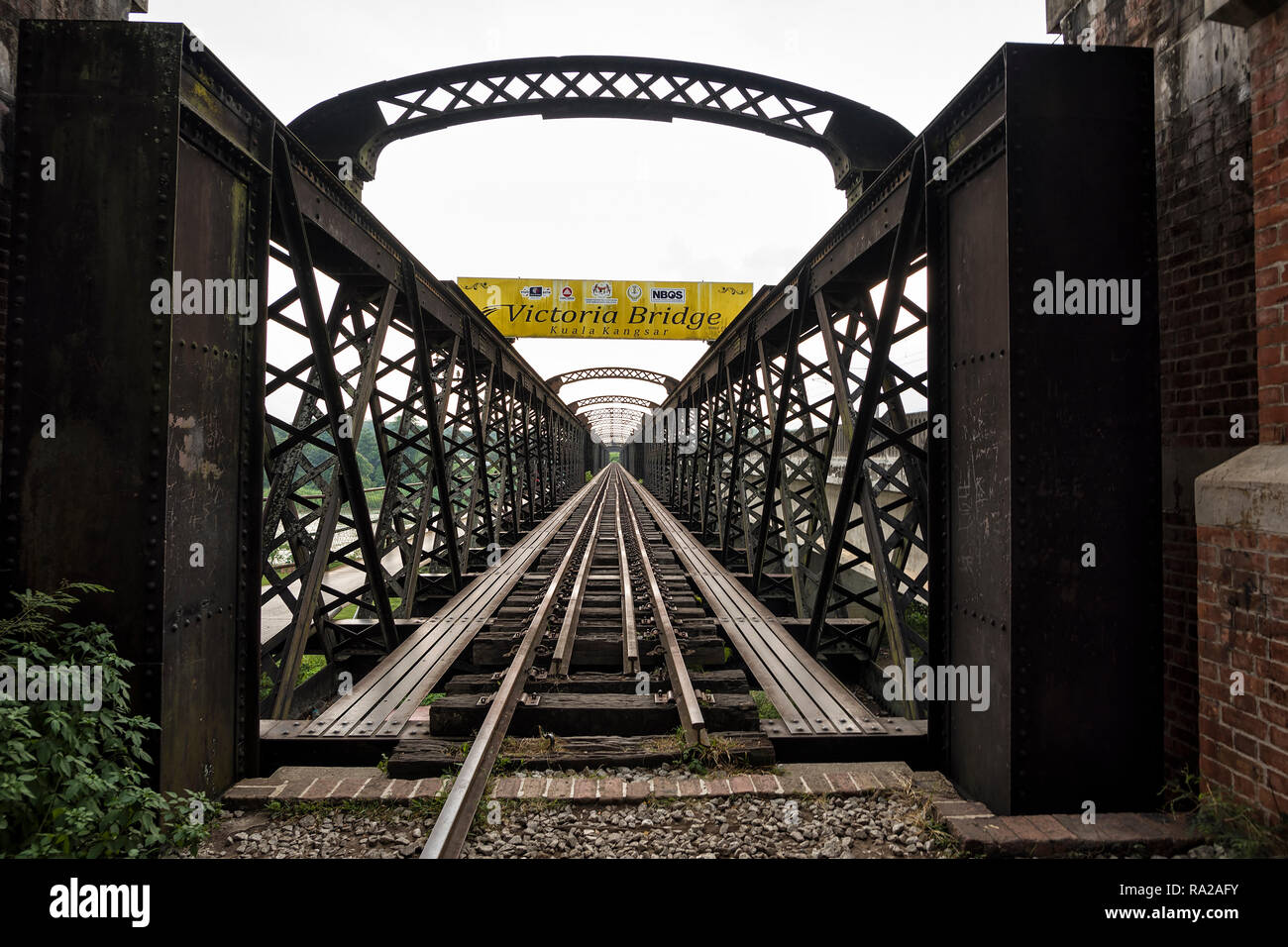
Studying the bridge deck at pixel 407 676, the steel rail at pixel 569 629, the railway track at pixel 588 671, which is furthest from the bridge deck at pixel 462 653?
the steel rail at pixel 569 629

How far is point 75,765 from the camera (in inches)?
95.7

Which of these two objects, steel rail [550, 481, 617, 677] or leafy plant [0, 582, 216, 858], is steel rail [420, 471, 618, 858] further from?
leafy plant [0, 582, 216, 858]

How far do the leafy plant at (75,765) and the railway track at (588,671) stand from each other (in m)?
1.09

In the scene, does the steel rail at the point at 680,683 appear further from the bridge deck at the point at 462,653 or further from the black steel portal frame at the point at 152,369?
the black steel portal frame at the point at 152,369

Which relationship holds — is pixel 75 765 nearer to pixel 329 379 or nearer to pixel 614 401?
pixel 329 379

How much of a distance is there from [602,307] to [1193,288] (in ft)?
59.0

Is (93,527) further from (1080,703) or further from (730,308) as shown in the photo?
(730,308)

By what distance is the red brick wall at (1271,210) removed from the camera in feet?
8.41

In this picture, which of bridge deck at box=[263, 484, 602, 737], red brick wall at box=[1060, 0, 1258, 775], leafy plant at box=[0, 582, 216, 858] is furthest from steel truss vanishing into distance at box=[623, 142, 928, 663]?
leafy plant at box=[0, 582, 216, 858]

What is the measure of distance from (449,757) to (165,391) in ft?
7.48

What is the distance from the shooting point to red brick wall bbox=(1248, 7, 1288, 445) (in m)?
2.56

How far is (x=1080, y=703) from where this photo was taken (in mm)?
3023

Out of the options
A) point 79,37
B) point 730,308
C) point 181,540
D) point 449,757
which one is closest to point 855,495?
point 449,757

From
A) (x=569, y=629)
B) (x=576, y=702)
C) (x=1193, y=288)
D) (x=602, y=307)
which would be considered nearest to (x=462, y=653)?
(x=569, y=629)
